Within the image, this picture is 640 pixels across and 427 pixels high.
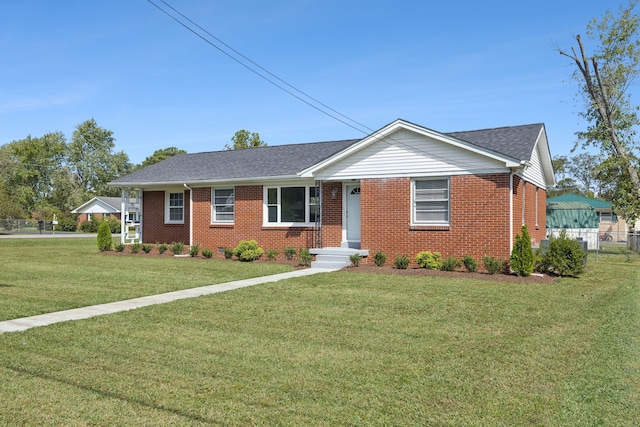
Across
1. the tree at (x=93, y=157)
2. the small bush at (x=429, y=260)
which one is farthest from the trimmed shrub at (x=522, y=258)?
the tree at (x=93, y=157)

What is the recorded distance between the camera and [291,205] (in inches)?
742

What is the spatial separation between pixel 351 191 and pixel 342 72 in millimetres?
4499

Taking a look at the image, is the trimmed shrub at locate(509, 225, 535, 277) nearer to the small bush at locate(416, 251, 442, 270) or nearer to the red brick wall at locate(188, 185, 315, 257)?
the small bush at locate(416, 251, 442, 270)

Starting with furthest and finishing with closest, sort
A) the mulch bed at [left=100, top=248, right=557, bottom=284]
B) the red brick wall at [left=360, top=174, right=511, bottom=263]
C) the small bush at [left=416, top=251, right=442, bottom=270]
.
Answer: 1. the small bush at [left=416, top=251, right=442, bottom=270]
2. the red brick wall at [left=360, top=174, right=511, bottom=263]
3. the mulch bed at [left=100, top=248, right=557, bottom=284]

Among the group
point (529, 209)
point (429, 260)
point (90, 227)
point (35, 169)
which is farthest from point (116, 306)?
point (35, 169)

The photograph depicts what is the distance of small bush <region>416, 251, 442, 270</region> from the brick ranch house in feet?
1.77

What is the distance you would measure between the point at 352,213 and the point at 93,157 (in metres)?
73.5

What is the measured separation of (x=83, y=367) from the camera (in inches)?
A: 205

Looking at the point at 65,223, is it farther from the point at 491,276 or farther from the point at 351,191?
the point at 491,276

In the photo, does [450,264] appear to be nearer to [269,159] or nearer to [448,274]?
[448,274]

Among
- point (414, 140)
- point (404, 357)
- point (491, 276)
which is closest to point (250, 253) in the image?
point (414, 140)

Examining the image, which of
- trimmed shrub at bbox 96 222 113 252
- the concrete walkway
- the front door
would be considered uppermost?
the front door

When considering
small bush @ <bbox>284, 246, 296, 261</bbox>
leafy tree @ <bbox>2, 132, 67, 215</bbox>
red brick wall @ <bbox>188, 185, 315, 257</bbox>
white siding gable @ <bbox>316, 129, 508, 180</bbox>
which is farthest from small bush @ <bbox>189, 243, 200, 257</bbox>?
leafy tree @ <bbox>2, 132, 67, 215</bbox>

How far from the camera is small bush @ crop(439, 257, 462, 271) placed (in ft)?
47.1
